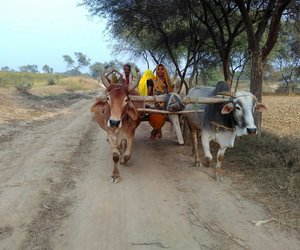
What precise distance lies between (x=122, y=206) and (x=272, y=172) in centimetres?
305

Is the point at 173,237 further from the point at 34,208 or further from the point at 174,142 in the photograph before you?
the point at 174,142

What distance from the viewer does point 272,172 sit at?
7.62 m

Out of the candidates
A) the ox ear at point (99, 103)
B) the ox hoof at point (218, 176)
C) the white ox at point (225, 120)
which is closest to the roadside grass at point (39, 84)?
the ox ear at point (99, 103)

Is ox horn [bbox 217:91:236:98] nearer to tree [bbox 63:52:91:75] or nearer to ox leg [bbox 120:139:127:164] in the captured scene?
ox leg [bbox 120:139:127:164]

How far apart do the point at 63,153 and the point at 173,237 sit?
5.15 meters

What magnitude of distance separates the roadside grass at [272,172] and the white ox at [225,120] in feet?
2.41

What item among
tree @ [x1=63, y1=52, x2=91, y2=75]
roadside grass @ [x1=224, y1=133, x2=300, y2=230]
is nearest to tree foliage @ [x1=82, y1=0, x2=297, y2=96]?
roadside grass @ [x1=224, y1=133, x2=300, y2=230]

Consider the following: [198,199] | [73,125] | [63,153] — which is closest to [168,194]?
[198,199]

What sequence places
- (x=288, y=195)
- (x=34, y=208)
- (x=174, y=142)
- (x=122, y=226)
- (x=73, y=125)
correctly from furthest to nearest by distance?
(x=73, y=125) < (x=174, y=142) < (x=288, y=195) < (x=34, y=208) < (x=122, y=226)

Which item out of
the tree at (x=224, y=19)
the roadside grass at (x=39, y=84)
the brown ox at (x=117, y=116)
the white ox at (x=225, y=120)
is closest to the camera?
the white ox at (x=225, y=120)

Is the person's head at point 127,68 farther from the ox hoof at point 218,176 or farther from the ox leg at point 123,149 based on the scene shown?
the ox hoof at point 218,176

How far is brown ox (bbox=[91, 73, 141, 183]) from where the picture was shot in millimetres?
7070

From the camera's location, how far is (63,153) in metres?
9.66

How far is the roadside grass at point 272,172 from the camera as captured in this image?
609cm
